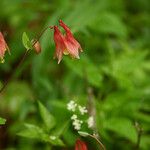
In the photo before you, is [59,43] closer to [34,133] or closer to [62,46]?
[62,46]

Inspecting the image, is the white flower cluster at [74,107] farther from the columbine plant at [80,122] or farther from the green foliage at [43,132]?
the green foliage at [43,132]

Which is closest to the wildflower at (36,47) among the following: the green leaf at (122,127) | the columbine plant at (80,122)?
the columbine plant at (80,122)

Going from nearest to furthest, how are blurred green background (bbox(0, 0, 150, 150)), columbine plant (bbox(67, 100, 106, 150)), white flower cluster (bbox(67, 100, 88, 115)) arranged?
columbine plant (bbox(67, 100, 106, 150)), white flower cluster (bbox(67, 100, 88, 115)), blurred green background (bbox(0, 0, 150, 150))

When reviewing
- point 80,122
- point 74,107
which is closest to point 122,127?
point 80,122

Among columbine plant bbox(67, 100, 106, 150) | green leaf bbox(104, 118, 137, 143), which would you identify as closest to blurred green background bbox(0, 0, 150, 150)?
green leaf bbox(104, 118, 137, 143)

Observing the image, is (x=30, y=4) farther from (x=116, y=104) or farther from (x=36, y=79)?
(x=116, y=104)

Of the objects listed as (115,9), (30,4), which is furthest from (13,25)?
(115,9)

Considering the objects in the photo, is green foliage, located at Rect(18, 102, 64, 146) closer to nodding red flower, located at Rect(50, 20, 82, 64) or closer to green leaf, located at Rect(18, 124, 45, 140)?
green leaf, located at Rect(18, 124, 45, 140)

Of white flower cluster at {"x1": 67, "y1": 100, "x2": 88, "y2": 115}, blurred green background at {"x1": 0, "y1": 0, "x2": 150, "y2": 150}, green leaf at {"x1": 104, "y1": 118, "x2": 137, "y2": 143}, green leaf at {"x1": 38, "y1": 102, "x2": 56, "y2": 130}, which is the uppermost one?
blurred green background at {"x1": 0, "y1": 0, "x2": 150, "y2": 150}
